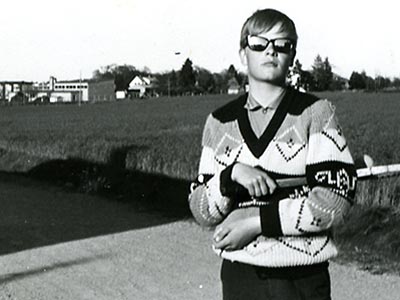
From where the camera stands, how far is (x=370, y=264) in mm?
6539

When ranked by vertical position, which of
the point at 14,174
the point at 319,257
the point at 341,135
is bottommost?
the point at 14,174

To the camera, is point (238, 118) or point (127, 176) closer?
point (238, 118)

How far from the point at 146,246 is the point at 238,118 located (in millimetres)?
5477

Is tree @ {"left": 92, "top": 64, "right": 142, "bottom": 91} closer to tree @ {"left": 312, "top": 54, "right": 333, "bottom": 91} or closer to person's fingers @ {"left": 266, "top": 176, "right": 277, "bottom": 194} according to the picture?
tree @ {"left": 312, "top": 54, "right": 333, "bottom": 91}

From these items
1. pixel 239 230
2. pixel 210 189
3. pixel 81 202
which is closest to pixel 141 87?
pixel 81 202

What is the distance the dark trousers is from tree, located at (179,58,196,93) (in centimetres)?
7895

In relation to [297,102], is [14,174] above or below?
below

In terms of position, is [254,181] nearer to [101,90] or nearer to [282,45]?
[282,45]

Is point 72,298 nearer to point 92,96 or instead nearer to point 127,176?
point 127,176

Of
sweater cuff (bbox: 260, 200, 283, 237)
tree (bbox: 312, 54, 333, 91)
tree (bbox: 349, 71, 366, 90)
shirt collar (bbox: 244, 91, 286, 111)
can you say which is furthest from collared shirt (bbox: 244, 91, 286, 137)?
tree (bbox: 349, 71, 366, 90)

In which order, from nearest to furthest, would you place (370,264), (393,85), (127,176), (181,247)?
(370,264) → (181,247) → (127,176) → (393,85)

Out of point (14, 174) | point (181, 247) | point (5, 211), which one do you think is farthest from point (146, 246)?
point (14, 174)

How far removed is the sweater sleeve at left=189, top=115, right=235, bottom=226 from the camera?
2.21m

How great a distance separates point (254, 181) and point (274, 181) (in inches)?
3.0
